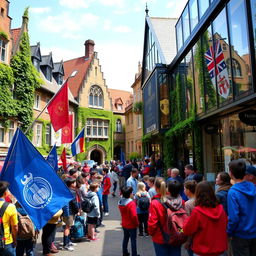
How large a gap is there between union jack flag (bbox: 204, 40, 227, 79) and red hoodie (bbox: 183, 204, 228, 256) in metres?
6.39

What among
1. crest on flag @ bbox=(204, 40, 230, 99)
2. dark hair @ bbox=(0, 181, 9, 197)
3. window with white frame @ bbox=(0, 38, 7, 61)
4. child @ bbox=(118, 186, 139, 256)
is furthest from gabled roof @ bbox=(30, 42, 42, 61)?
dark hair @ bbox=(0, 181, 9, 197)

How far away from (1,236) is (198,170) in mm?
8584

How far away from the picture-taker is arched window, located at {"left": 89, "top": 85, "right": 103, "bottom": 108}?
35219 mm

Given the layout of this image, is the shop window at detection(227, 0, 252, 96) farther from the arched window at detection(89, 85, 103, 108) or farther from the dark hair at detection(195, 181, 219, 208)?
the arched window at detection(89, 85, 103, 108)

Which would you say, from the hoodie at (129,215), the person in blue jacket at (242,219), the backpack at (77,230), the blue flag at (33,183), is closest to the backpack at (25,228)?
the blue flag at (33,183)

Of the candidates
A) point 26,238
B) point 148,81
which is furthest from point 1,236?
point 148,81

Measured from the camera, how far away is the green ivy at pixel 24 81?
18734mm

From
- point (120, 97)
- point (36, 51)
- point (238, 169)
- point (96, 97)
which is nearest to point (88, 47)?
point (120, 97)

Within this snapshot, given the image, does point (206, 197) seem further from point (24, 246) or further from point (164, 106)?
point (164, 106)

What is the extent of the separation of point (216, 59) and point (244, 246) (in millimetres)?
7047

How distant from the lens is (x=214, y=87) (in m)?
9.27

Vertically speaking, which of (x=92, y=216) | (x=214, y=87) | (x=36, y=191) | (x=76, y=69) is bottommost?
(x=92, y=216)

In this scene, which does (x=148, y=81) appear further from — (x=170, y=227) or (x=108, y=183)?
(x=170, y=227)

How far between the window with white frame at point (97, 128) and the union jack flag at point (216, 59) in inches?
1018
